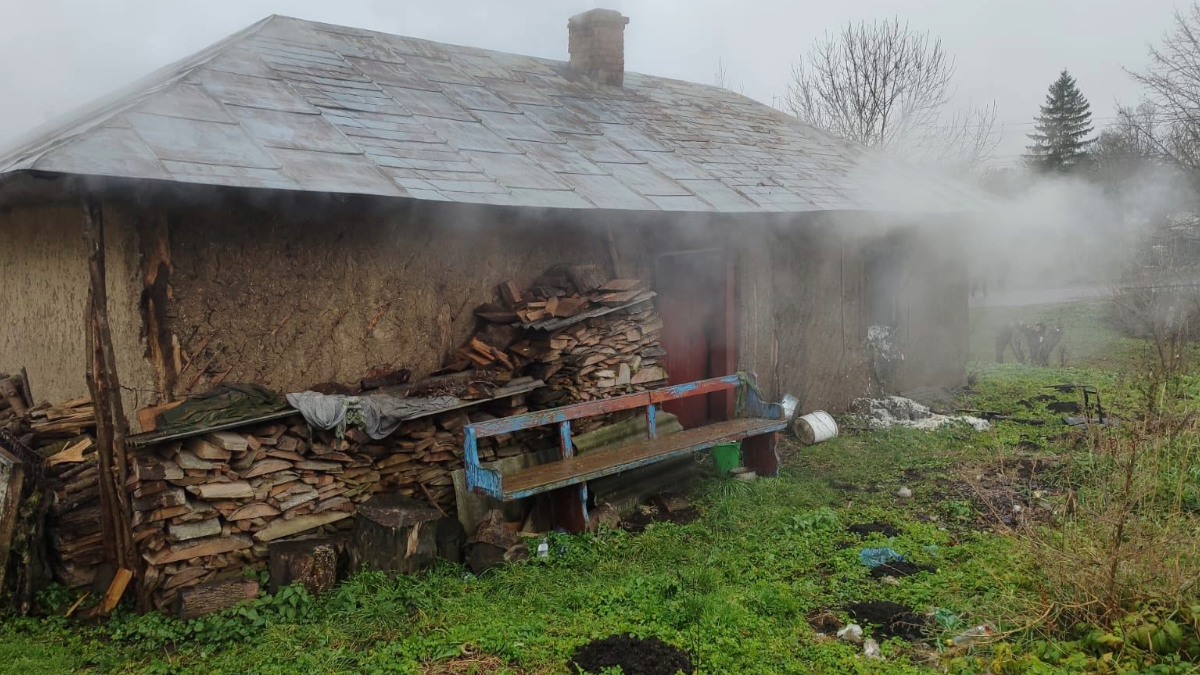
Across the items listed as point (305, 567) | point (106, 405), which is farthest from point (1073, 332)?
point (106, 405)

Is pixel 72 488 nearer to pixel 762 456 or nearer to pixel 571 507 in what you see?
pixel 571 507

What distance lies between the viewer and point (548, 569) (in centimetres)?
570

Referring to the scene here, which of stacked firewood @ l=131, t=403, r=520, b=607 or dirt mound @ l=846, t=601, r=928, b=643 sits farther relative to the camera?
stacked firewood @ l=131, t=403, r=520, b=607

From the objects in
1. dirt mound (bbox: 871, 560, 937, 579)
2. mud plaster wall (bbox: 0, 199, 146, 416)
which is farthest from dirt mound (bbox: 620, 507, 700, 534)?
mud plaster wall (bbox: 0, 199, 146, 416)

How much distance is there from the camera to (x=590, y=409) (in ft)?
22.5

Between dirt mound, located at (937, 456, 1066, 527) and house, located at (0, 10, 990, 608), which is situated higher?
house, located at (0, 10, 990, 608)

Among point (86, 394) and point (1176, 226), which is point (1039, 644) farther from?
point (1176, 226)

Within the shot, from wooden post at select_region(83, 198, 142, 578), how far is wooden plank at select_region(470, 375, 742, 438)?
2485 mm

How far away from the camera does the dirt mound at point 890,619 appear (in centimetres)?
454

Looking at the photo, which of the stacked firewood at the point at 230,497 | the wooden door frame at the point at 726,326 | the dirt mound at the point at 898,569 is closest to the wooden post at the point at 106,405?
the stacked firewood at the point at 230,497

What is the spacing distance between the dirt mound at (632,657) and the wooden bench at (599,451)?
1.69 meters

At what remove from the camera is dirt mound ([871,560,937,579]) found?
539cm

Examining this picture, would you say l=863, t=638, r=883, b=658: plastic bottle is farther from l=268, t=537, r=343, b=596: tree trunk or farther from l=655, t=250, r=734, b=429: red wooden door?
l=655, t=250, r=734, b=429: red wooden door

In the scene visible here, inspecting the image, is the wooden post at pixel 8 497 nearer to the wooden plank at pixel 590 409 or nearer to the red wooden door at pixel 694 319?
the wooden plank at pixel 590 409
